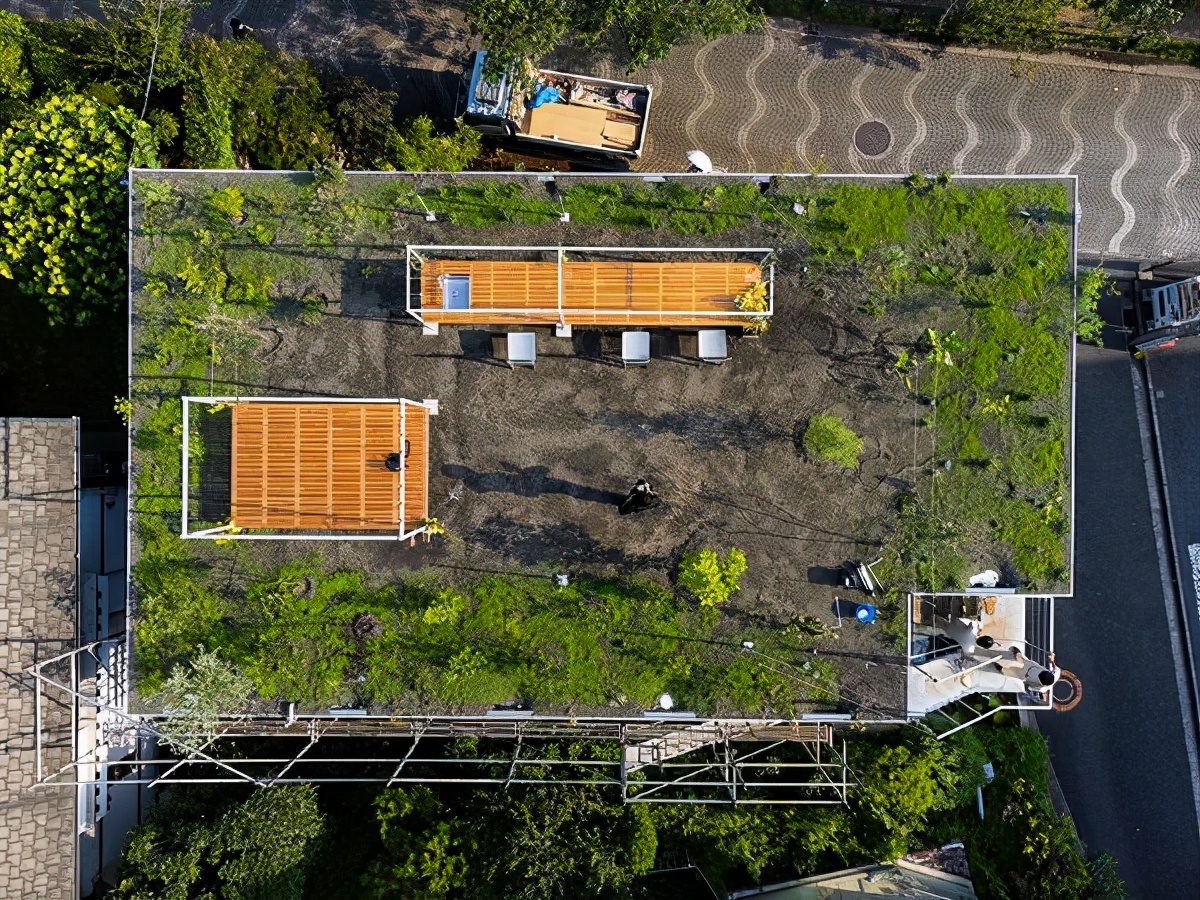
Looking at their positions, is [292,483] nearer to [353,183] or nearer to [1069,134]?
[353,183]

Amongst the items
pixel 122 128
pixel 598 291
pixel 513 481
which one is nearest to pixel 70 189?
pixel 122 128

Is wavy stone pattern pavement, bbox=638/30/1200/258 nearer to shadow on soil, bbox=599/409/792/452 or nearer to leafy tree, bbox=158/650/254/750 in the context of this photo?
shadow on soil, bbox=599/409/792/452

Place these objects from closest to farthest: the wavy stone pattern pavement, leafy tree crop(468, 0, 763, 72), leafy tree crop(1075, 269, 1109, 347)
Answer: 1. leafy tree crop(1075, 269, 1109, 347)
2. leafy tree crop(468, 0, 763, 72)
3. the wavy stone pattern pavement

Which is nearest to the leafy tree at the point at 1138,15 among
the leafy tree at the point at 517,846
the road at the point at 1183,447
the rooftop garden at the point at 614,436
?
the road at the point at 1183,447

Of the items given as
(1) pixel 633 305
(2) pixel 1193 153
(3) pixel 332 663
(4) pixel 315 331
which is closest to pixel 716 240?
(1) pixel 633 305

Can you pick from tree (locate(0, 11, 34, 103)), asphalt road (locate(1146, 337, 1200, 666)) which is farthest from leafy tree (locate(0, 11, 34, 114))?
asphalt road (locate(1146, 337, 1200, 666))

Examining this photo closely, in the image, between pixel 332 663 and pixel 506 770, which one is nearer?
pixel 332 663
